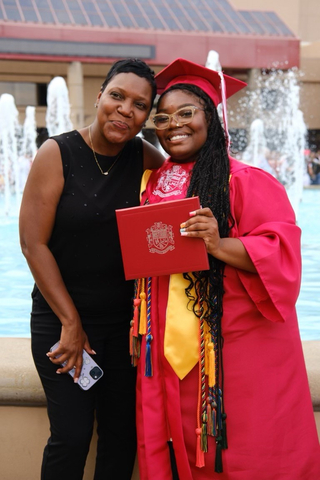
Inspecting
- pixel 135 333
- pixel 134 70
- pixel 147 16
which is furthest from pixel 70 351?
pixel 147 16

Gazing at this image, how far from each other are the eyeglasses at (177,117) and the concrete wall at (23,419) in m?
1.15

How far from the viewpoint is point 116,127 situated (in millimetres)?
2041

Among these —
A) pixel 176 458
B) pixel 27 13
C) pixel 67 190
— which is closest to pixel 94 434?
pixel 176 458

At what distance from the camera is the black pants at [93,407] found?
78.8 inches

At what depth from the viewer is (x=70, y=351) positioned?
199 centimetres

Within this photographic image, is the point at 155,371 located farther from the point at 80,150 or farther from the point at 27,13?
the point at 27,13

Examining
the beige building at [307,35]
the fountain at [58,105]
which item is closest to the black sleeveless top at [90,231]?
the fountain at [58,105]

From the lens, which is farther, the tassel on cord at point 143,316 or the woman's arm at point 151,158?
the woman's arm at point 151,158

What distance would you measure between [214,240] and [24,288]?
4.48m

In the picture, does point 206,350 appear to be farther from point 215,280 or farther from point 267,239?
point 267,239

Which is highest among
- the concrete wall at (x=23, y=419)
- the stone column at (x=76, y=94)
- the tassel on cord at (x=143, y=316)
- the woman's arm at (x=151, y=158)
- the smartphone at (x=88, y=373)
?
the stone column at (x=76, y=94)

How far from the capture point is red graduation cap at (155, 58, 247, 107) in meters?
2.04

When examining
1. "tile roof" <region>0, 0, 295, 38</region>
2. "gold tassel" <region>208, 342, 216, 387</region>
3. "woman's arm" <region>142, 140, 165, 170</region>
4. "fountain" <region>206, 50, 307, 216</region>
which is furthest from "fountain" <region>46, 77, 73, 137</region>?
"gold tassel" <region>208, 342, 216, 387</region>

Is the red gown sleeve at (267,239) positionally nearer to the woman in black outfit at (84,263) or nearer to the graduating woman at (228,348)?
the graduating woman at (228,348)
